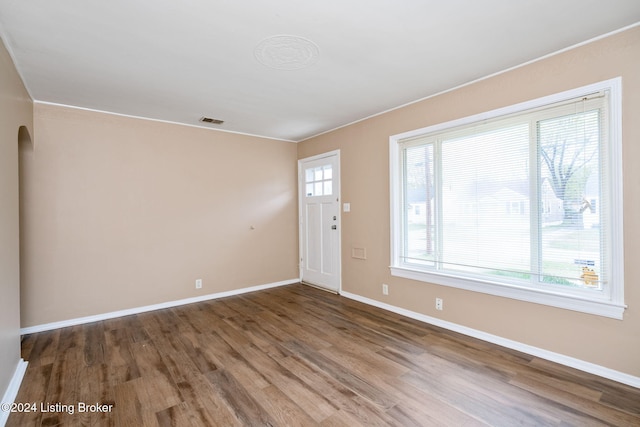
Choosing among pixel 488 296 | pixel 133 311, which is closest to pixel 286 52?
pixel 488 296

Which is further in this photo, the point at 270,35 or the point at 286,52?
the point at 286,52

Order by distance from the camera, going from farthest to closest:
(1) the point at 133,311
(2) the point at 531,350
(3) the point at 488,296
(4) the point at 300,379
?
(1) the point at 133,311
(3) the point at 488,296
(2) the point at 531,350
(4) the point at 300,379

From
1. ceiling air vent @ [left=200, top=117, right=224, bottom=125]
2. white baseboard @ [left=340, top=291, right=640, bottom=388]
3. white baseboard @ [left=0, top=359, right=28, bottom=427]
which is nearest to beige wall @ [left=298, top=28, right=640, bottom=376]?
white baseboard @ [left=340, top=291, right=640, bottom=388]

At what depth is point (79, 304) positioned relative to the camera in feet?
11.4

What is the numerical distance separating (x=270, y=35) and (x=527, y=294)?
9.64 ft

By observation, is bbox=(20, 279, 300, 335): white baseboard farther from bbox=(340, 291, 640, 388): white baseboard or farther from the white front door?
bbox=(340, 291, 640, 388): white baseboard

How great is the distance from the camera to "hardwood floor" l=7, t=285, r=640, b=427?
187cm

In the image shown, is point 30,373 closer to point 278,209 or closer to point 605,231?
point 278,209

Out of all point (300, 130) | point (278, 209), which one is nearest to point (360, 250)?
point (278, 209)

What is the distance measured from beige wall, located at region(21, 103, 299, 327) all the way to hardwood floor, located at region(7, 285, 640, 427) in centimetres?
56

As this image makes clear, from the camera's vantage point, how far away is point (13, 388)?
213cm

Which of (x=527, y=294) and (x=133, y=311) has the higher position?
(x=527, y=294)

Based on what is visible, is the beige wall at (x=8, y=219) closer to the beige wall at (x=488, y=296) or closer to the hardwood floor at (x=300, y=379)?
the hardwood floor at (x=300, y=379)

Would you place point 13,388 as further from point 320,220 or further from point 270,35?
point 320,220
